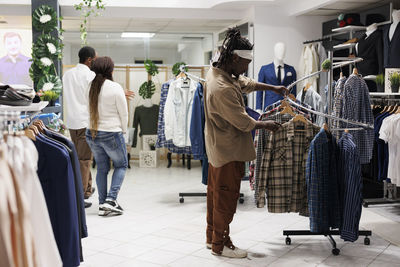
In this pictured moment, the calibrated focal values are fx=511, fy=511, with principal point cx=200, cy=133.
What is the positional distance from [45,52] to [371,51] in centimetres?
419

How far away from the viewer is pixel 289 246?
4.18 m

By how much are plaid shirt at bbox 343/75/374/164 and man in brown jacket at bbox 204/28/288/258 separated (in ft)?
5.68

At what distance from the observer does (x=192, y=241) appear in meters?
4.35

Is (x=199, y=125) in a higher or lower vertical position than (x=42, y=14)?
lower

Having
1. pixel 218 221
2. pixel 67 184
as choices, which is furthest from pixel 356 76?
pixel 67 184

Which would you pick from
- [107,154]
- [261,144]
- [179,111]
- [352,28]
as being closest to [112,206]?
[107,154]

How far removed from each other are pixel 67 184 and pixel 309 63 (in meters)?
5.88

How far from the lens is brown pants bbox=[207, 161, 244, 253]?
3.82 metres

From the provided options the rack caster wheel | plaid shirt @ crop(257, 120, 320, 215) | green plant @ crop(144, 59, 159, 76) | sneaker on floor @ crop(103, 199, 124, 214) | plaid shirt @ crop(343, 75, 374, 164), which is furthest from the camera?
green plant @ crop(144, 59, 159, 76)

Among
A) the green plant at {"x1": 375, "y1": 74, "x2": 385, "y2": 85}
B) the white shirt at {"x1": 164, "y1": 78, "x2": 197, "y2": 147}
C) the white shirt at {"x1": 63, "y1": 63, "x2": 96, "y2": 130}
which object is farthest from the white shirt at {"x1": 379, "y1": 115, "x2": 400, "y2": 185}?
the white shirt at {"x1": 63, "y1": 63, "x2": 96, "y2": 130}

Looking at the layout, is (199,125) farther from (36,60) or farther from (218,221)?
(36,60)

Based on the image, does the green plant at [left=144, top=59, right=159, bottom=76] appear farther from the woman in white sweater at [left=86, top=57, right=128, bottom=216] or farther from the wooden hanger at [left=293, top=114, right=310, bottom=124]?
the wooden hanger at [left=293, top=114, right=310, bottom=124]

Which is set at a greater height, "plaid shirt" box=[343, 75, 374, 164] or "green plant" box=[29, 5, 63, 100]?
"green plant" box=[29, 5, 63, 100]

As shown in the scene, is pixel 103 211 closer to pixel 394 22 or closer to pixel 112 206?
pixel 112 206
